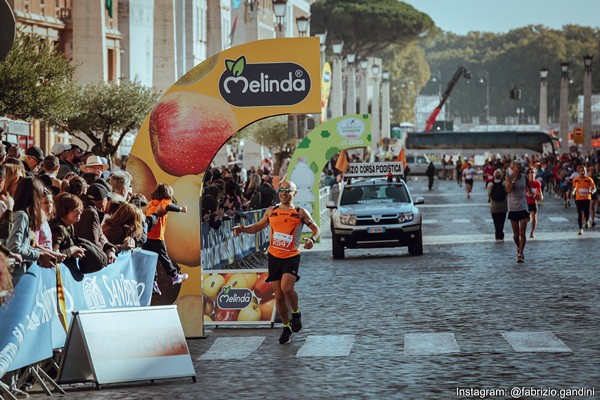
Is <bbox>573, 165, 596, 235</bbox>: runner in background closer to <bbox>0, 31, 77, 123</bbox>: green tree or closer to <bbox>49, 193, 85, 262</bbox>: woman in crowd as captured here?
<bbox>0, 31, 77, 123</bbox>: green tree

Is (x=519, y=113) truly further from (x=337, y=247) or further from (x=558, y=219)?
(x=337, y=247)

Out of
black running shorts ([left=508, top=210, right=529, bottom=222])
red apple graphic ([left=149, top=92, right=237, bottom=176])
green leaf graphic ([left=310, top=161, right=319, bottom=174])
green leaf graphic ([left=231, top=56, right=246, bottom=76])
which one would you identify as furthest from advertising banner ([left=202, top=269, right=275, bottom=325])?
green leaf graphic ([left=310, top=161, right=319, bottom=174])

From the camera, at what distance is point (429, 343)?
47.9 feet

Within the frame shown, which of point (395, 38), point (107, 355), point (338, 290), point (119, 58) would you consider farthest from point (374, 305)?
point (395, 38)

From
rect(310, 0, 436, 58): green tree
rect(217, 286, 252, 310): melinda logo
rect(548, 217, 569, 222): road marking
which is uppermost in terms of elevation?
rect(310, 0, 436, 58): green tree

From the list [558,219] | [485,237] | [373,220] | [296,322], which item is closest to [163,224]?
[296,322]

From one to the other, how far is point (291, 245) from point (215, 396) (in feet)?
14.7

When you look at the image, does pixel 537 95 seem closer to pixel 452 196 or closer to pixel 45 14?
pixel 452 196

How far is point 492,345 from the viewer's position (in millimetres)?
14281

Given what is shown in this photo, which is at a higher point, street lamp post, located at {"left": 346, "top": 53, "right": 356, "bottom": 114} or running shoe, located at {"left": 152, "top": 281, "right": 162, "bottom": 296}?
street lamp post, located at {"left": 346, "top": 53, "right": 356, "bottom": 114}

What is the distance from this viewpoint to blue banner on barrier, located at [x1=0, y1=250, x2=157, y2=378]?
11047mm

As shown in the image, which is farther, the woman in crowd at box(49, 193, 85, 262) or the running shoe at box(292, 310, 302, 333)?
the running shoe at box(292, 310, 302, 333)

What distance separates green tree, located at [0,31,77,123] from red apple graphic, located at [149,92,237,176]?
13068 mm

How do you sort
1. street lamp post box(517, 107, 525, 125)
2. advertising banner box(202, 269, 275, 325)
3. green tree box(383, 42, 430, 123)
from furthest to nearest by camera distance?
1. street lamp post box(517, 107, 525, 125)
2. green tree box(383, 42, 430, 123)
3. advertising banner box(202, 269, 275, 325)
